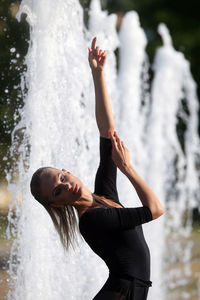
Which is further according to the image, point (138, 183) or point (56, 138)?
point (56, 138)

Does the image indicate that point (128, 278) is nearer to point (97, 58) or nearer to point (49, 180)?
point (49, 180)

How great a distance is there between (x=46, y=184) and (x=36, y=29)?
227 cm

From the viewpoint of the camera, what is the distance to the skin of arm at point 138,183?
272 centimetres

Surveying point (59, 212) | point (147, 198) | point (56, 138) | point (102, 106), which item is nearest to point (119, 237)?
point (147, 198)

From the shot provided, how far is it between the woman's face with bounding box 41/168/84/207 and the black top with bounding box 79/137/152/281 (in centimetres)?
13

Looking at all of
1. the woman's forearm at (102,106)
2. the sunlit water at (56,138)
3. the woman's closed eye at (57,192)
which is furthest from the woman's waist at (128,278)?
the sunlit water at (56,138)

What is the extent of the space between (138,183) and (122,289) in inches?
22.6

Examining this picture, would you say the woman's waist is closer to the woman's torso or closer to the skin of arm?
the woman's torso

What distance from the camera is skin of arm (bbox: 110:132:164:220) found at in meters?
2.72

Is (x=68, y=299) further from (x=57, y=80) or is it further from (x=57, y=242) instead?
(x=57, y=80)

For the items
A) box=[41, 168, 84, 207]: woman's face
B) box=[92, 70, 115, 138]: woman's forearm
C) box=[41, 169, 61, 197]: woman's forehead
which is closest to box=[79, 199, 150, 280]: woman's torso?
box=[41, 168, 84, 207]: woman's face

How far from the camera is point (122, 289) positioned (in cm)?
279

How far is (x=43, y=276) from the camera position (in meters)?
4.36

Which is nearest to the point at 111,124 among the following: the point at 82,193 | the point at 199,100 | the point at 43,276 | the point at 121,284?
the point at 82,193
